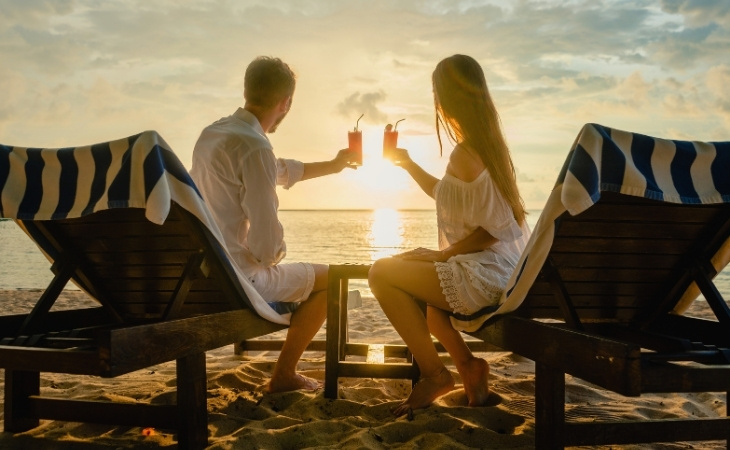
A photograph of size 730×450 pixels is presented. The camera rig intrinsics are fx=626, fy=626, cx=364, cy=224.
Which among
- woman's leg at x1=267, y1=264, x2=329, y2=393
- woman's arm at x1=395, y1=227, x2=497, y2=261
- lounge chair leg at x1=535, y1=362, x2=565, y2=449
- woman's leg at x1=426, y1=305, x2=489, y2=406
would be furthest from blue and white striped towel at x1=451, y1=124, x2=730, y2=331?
woman's leg at x1=267, y1=264, x2=329, y2=393

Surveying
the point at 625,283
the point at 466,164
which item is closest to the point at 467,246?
the point at 466,164

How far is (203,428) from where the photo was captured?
2500 millimetres

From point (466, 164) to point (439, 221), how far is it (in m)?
0.35

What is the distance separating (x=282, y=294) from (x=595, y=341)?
170 centimetres

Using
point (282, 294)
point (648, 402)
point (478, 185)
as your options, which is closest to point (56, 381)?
point (282, 294)

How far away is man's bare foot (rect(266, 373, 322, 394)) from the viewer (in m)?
3.38

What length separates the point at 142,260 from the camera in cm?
288

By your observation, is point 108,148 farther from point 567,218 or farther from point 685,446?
point 685,446

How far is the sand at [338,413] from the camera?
2600 millimetres

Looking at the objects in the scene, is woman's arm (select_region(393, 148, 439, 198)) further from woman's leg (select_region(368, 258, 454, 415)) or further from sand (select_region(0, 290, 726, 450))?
sand (select_region(0, 290, 726, 450))

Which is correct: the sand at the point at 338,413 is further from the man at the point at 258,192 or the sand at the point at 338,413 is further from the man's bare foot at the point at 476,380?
the man at the point at 258,192

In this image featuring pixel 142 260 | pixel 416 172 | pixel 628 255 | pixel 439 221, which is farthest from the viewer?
pixel 416 172

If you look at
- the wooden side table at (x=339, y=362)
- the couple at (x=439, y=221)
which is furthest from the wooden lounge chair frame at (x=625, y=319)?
the wooden side table at (x=339, y=362)

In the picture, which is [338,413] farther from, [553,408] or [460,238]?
[553,408]
